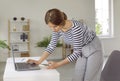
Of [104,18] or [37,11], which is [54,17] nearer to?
[37,11]

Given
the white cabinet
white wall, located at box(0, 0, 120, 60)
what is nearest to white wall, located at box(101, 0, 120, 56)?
white wall, located at box(0, 0, 120, 60)

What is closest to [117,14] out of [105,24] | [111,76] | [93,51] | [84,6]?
[105,24]

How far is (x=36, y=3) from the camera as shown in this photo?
698 centimetres

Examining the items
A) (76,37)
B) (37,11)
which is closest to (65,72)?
(37,11)

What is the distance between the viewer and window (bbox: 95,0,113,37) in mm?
7688

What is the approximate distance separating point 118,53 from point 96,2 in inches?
235

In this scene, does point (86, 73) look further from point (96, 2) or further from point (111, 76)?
point (96, 2)

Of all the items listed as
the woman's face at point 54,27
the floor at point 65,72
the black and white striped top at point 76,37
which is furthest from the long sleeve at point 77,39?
the floor at point 65,72

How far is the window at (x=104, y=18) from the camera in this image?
7688 millimetres

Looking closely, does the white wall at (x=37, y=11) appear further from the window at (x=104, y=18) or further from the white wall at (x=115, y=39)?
the white wall at (x=115, y=39)

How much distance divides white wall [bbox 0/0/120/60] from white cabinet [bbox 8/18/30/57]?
0.46 ft

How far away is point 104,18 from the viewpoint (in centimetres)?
A: 777

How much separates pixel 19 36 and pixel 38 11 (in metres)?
0.89

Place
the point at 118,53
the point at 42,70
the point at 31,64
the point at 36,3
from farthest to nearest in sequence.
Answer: the point at 36,3 < the point at 31,64 < the point at 42,70 < the point at 118,53
